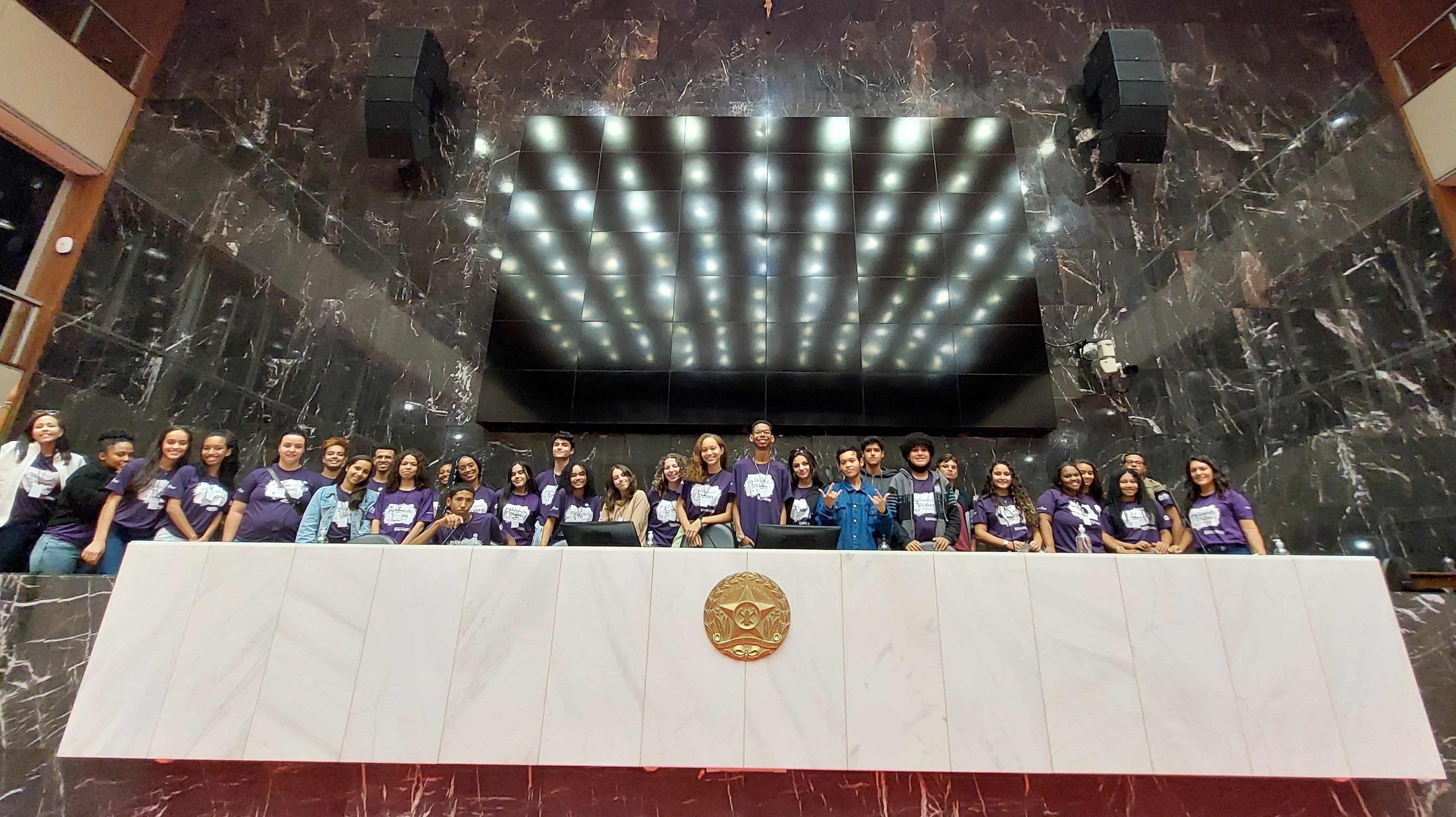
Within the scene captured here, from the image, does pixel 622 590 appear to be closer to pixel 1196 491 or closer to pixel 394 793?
pixel 394 793

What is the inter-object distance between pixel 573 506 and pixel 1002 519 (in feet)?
11.2

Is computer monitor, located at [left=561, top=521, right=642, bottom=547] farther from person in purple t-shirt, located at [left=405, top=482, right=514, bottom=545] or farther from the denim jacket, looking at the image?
the denim jacket

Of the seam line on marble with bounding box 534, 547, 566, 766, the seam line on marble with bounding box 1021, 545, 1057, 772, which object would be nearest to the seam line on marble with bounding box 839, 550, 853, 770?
the seam line on marble with bounding box 1021, 545, 1057, 772

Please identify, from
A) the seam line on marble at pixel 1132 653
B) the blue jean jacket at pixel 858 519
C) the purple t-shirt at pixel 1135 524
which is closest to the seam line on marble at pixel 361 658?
the blue jean jacket at pixel 858 519

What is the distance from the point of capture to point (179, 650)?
3.23 metres

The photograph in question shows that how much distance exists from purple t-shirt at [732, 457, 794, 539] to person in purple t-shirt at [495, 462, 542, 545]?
176 centimetres

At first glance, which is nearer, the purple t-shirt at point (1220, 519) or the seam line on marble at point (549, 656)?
the seam line on marble at point (549, 656)

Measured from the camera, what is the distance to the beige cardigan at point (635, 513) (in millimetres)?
5156

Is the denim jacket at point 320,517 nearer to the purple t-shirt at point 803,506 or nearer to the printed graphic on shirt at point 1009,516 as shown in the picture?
the purple t-shirt at point 803,506

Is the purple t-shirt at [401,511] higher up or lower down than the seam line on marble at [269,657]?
higher up

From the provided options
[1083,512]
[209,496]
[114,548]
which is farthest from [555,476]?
[1083,512]

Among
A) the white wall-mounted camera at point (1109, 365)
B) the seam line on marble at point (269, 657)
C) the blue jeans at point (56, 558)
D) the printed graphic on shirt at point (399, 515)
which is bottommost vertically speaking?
the seam line on marble at point (269, 657)

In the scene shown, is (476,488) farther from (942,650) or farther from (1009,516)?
(1009,516)

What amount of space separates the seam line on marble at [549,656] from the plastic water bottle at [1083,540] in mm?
3246
